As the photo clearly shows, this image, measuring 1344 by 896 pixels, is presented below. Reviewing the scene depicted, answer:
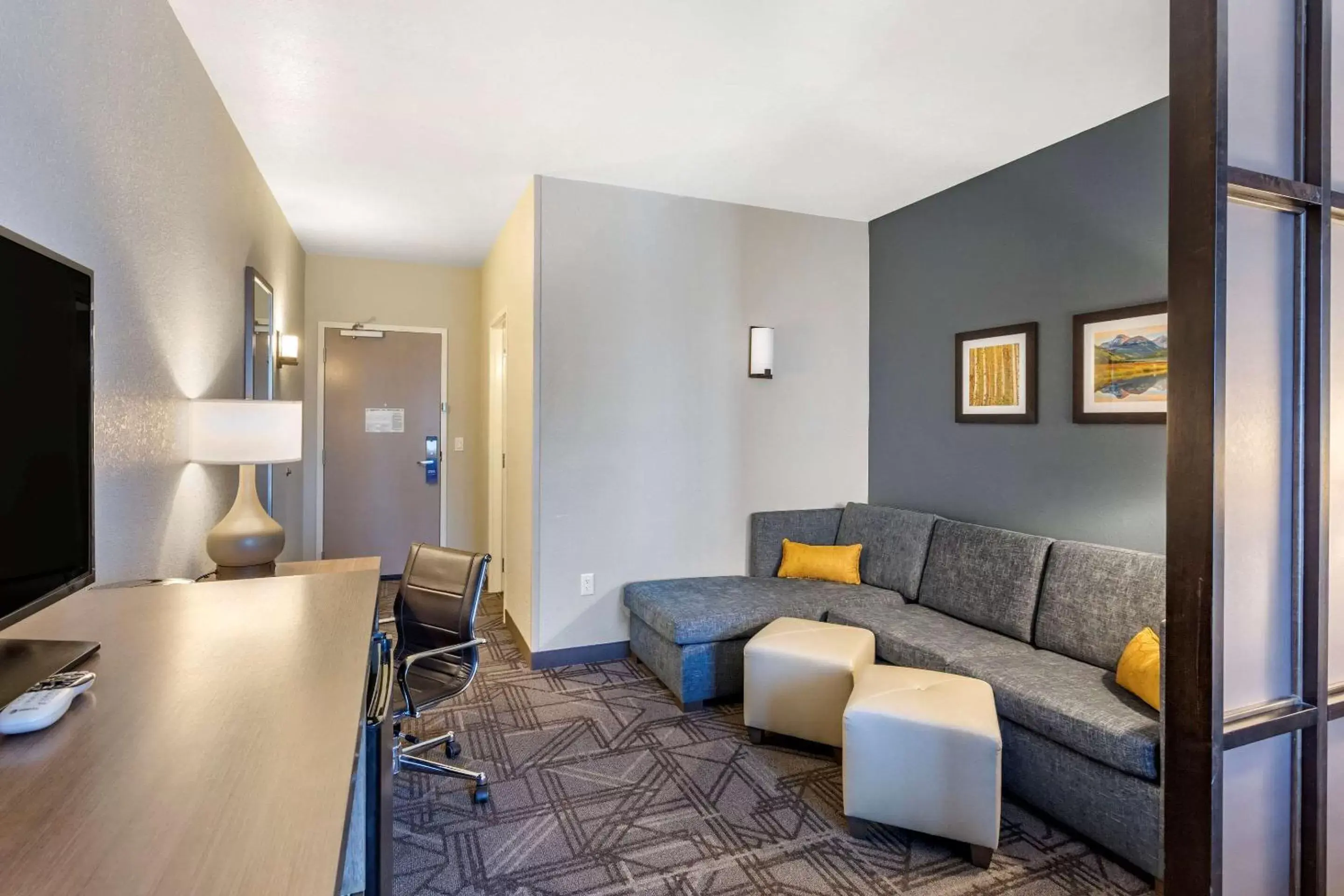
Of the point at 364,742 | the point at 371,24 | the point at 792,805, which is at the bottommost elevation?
the point at 792,805

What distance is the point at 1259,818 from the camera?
3.20ft

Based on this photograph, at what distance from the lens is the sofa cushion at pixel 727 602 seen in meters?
2.93

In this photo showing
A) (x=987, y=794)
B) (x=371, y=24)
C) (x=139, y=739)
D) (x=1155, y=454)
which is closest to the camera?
(x=139, y=739)

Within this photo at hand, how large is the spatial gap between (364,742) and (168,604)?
0.47m

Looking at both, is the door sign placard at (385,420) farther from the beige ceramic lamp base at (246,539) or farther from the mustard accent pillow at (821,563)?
the mustard accent pillow at (821,563)

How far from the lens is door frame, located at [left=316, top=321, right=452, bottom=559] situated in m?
4.85

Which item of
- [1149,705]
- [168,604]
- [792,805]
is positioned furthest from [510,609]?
[1149,705]

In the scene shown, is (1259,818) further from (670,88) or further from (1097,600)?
(670,88)

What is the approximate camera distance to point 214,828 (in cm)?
59

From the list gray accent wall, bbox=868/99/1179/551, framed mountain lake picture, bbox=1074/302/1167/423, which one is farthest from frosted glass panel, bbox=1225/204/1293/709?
framed mountain lake picture, bbox=1074/302/1167/423

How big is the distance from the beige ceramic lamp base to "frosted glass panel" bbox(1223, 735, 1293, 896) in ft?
7.85

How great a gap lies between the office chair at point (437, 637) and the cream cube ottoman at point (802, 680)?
1038mm

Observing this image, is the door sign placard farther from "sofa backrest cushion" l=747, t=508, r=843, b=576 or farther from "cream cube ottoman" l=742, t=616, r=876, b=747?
"cream cube ottoman" l=742, t=616, r=876, b=747

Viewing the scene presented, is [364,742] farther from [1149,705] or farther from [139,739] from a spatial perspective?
[1149,705]
